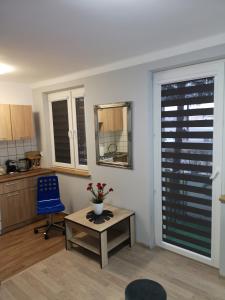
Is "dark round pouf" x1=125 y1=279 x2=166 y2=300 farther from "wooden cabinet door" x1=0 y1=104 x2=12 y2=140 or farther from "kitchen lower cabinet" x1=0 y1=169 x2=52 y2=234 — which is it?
"wooden cabinet door" x1=0 y1=104 x2=12 y2=140

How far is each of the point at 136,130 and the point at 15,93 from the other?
2.59 metres

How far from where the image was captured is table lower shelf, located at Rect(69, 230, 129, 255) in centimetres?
276

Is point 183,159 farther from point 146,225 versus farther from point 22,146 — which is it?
point 22,146

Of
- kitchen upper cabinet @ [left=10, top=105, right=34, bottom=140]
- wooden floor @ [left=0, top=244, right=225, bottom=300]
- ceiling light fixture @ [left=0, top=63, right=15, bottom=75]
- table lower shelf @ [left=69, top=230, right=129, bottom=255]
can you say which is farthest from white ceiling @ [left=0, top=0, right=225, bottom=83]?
wooden floor @ [left=0, top=244, right=225, bottom=300]

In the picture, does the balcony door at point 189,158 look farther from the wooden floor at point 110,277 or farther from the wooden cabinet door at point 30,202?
the wooden cabinet door at point 30,202

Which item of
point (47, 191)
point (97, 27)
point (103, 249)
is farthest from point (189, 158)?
point (47, 191)

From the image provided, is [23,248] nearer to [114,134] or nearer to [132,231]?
[132,231]

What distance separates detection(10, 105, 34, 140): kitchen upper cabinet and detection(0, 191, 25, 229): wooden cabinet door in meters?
0.99

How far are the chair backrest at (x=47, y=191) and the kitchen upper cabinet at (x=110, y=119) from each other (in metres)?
1.27

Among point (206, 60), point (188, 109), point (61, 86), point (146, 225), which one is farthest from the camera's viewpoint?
point (61, 86)

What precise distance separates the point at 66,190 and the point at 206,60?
3.06 metres

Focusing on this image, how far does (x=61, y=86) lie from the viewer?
3766 millimetres

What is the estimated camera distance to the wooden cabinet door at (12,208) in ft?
11.4

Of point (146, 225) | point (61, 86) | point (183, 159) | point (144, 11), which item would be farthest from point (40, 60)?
point (146, 225)
